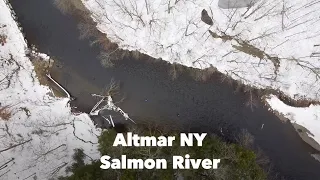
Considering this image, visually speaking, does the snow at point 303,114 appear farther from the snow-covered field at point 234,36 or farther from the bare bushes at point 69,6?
the bare bushes at point 69,6

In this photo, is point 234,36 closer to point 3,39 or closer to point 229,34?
point 229,34

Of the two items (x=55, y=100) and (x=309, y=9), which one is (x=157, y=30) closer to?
(x=55, y=100)

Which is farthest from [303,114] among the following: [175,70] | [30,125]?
[30,125]

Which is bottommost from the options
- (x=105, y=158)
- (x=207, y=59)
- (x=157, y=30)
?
(x=105, y=158)

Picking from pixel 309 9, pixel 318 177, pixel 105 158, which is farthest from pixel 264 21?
pixel 105 158

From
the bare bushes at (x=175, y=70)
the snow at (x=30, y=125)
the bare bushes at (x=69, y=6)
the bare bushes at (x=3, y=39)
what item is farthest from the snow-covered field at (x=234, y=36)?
the bare bushes at (x=3, y=39)
